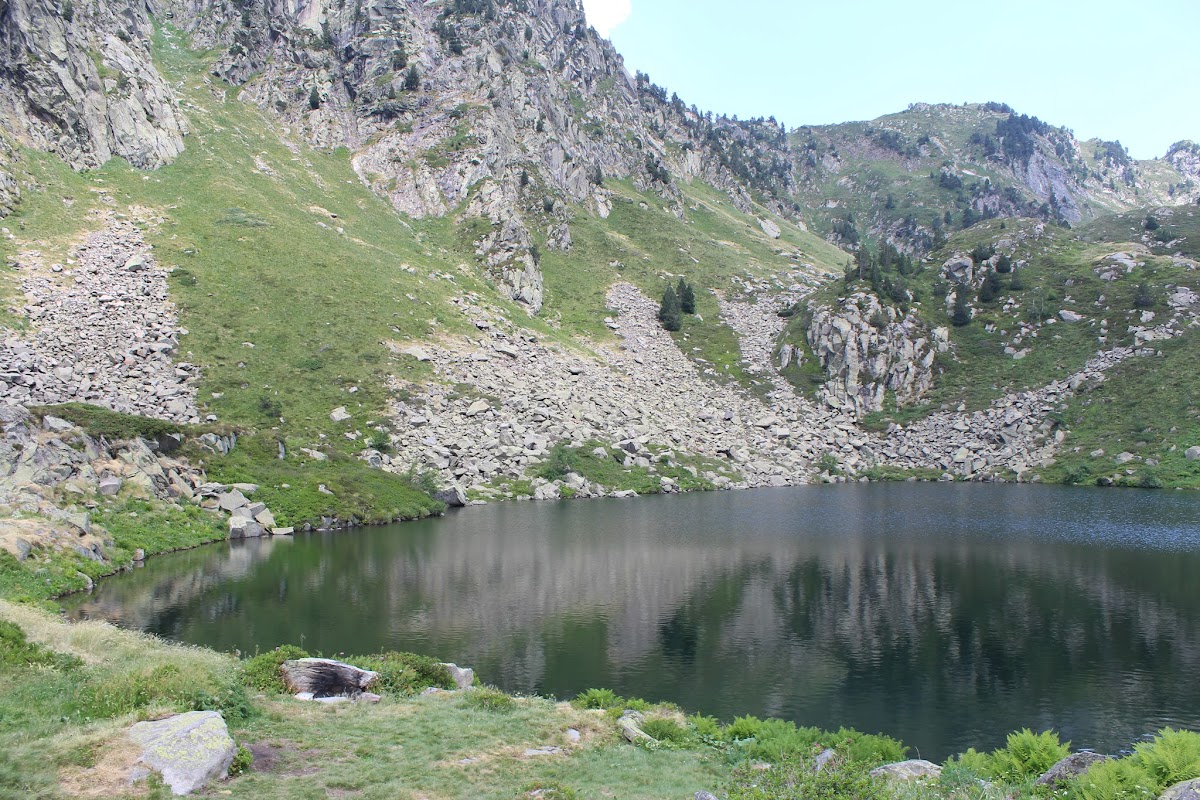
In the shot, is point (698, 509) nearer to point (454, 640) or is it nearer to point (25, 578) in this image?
point (454, 640)

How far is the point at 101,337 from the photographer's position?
76.6 metres

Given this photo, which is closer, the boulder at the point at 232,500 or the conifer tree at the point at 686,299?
the boulder at the point at 232,500

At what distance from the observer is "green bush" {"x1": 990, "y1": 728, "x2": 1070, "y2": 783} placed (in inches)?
642

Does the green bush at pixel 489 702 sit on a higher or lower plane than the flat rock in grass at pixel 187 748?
lower

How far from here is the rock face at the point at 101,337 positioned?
224ft

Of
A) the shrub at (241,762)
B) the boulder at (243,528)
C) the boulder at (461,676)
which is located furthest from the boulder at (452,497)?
the shrub at (241,762)

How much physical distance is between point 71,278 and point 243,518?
153 ft

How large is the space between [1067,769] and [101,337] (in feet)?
293

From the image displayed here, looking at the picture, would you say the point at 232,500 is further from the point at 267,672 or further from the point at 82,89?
the point at 82,89

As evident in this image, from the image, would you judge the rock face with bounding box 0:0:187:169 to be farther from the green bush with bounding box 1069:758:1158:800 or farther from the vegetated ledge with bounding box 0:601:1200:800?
the green bush with bounding box 1069:758:1158:800

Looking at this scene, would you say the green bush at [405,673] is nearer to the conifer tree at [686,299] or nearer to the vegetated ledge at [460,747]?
the vegetated ledge at [460,747]

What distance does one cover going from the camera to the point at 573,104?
19425 cm

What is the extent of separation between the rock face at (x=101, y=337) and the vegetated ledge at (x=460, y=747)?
54.6 m

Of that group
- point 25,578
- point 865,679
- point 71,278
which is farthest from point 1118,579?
point 71,278
